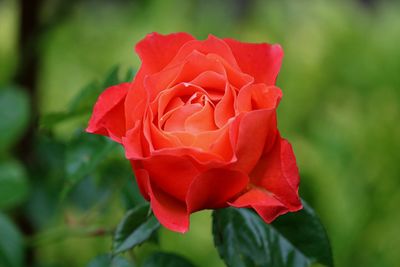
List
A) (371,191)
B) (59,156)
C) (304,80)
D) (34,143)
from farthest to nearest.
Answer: (304,80) → (371,191) → (34,143) → (59,156)

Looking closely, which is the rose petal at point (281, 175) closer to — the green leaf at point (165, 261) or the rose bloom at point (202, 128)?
the rose bloom at point (202, 128)

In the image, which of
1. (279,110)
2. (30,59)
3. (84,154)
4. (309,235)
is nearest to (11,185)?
(84,154)

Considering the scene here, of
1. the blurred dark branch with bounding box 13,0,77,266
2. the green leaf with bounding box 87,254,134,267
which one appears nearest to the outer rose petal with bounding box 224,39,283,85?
the green leaf with bounding box 87,254,134,267

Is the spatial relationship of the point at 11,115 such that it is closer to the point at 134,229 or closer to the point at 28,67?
the point at 28,67

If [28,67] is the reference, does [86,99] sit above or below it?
above

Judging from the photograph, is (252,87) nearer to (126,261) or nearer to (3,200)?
(126,261)

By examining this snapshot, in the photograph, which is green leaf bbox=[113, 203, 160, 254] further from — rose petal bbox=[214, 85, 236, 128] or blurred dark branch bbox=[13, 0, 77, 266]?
blurred dark branch bbox=[13, 0, 77, 266]

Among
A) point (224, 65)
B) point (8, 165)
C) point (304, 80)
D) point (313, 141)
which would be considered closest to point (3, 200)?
point (8, 165)
